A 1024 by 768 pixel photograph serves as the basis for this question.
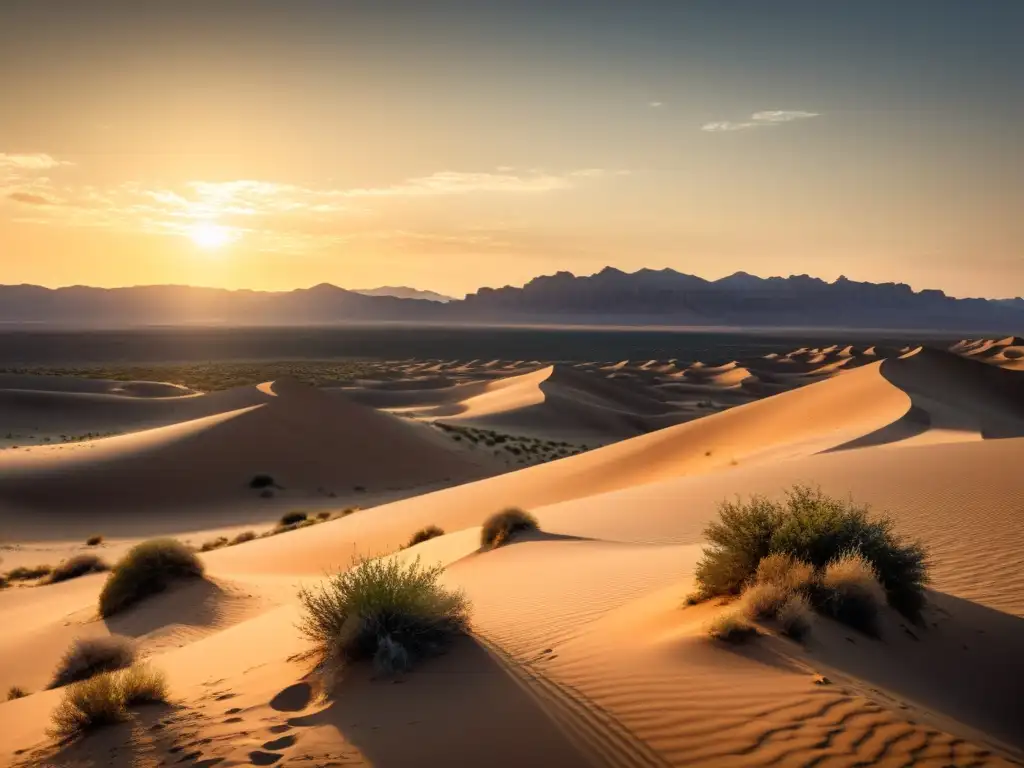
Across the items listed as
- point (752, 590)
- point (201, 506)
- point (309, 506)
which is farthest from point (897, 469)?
point (201, 506)

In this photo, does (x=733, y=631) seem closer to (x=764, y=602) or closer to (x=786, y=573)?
(x=764, y=602)

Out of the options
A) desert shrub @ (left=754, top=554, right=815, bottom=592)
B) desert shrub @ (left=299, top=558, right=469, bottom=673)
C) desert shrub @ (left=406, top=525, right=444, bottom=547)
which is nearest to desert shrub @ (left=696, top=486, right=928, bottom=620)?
desert shrub @ (left=754, top=554, right=815, bottom=592)

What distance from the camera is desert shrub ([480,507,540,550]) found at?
1348 centimetres

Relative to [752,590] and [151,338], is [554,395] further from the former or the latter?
[151,338]

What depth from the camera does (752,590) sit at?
6.88m

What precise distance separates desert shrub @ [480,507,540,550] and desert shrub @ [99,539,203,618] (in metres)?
4.90

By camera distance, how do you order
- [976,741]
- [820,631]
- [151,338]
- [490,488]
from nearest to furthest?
[976,741], [820,631], [490,488], [151,338]

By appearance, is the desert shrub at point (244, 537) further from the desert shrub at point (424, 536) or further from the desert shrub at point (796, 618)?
the desert shrub at point (796, 618)

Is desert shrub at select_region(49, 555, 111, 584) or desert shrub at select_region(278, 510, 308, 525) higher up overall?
desert shrub at select_region(49, 555, 111, 584)

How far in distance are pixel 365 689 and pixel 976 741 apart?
4.15 metres

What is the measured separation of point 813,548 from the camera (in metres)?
7.70

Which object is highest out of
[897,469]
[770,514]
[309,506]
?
[770,514]

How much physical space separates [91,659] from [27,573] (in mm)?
9906

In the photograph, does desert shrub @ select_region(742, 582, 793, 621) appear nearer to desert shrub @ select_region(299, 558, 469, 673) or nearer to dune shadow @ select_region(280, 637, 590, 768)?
dune shadow @ select_region(280, 637, 590, 768)
